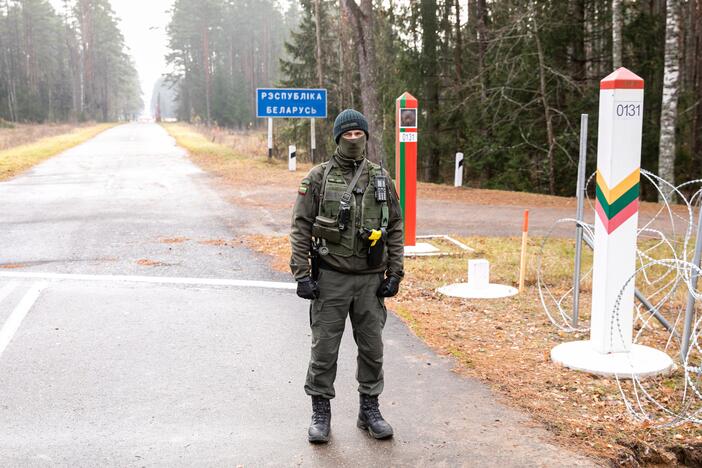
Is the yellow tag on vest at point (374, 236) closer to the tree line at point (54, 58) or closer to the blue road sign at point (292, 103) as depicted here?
the blue road sign at point (292, 103)

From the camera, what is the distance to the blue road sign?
2559 cm

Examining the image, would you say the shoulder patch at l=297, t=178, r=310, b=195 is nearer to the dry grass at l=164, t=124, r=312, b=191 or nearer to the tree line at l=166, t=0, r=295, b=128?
the dry grass at l=164, t=124, r=312, b=191

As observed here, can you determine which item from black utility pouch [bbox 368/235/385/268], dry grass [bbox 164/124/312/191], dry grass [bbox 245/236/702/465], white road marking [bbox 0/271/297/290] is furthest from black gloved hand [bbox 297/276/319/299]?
dry grass [bbox 164/124/312/191]

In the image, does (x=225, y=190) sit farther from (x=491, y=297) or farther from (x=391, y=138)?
(x=491, y=297)

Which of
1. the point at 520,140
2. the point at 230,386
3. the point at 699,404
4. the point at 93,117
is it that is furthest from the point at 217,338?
the point at 93,117

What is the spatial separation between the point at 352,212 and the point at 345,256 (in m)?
0.27

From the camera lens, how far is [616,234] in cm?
580

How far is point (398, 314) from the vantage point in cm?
768

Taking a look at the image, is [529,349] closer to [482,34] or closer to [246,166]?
[482,34]

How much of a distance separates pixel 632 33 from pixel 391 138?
35.8ft

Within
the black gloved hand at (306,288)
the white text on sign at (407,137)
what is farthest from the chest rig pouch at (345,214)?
the white text on sign at (407,137)

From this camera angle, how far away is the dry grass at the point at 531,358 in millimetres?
Answer: 4496

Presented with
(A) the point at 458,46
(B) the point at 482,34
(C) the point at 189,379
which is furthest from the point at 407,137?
(A) the point at 458,46

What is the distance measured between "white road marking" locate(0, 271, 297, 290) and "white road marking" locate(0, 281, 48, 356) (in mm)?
436
